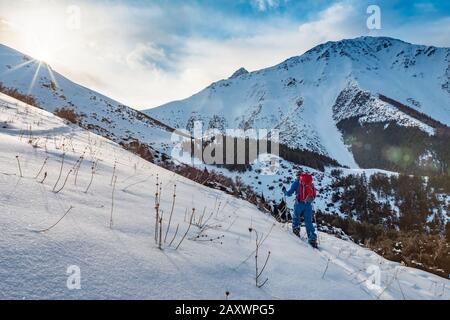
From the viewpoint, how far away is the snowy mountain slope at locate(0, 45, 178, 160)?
22.8m

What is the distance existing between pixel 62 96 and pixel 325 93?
393 feet

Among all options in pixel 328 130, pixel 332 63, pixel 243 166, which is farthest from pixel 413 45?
pixel 243 166

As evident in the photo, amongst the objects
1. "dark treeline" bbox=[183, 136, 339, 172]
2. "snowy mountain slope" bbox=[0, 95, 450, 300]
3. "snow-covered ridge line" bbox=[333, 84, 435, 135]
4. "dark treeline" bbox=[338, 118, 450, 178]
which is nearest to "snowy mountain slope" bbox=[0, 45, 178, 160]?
"dark treeline" bbox=[183, 136, 339, 172]

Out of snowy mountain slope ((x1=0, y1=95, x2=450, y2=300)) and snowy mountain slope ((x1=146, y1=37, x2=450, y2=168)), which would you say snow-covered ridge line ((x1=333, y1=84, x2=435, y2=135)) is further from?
snowy mountain slope ((x1=0, y1=95, x2=450, y2=300))

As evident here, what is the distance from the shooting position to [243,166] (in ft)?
121

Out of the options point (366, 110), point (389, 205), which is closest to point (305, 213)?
point (389, 205)

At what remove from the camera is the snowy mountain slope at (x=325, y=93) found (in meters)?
97.4

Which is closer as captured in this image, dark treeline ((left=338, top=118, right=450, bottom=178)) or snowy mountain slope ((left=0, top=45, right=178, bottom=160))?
snowy mountain slope ((left=0, top=45, right=178, bottom=160))

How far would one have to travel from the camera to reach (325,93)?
13075 centimetres

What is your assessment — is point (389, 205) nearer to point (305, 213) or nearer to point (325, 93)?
point (305, 213)

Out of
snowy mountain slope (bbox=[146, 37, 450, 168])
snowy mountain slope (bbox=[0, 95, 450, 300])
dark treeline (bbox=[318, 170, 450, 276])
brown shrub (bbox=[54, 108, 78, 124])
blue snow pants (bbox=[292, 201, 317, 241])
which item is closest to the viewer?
snowy mountain slope (bbox=[0, 95, 450, 300])

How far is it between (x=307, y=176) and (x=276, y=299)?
5.27 meters

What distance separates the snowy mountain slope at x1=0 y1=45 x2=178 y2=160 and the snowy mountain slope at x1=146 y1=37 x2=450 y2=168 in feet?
190

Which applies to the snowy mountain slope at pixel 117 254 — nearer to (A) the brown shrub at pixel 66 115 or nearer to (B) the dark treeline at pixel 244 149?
(A) the brown shrub at pixel 66 115
